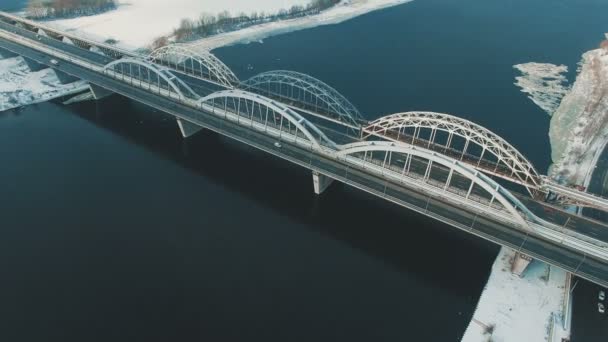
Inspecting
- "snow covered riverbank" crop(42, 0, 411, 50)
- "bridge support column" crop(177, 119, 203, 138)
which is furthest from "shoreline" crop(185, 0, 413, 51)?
"bridge support column" crop(177, 119, 203, 138)

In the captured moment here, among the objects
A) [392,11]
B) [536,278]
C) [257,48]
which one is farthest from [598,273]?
[392,11]

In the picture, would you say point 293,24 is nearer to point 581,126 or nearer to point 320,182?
point 581,126

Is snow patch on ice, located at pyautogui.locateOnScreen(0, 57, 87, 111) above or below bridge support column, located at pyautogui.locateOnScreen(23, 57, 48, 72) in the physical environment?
below

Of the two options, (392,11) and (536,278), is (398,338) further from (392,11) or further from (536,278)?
(392,11)

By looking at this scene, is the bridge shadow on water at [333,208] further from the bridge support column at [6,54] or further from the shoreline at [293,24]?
the bridge support column at [6,54]

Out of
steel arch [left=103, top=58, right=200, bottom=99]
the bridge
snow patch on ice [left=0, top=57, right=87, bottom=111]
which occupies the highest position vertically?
steel arch [left=103, top=58, right=200, bottom=99]

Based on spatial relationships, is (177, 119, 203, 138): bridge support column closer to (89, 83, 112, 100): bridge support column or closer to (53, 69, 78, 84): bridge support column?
(89, 83, 112, 100): bridge support column

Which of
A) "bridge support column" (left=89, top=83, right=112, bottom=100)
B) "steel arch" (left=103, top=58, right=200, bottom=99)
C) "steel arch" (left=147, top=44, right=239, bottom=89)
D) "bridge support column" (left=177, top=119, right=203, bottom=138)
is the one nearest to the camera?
"bridge support column" (left=177, top=119, right=203, bottom=138)
